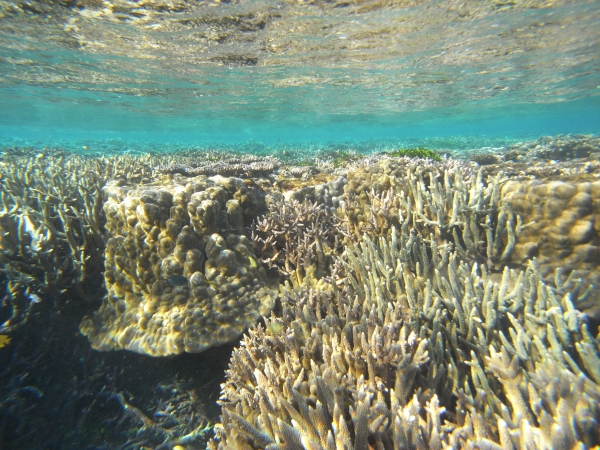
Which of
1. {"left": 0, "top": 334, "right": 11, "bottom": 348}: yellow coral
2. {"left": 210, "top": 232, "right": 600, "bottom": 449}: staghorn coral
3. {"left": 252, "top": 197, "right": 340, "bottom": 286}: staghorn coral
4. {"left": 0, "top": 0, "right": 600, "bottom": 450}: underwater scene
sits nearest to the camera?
{"left": 210, "top": 232, "right": 600, "bottom": 449}: staghorn coral

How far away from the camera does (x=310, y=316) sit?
2.87 m

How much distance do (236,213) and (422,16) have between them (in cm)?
1404

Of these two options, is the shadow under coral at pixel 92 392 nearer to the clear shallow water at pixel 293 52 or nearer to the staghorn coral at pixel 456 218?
the staghorn coral at pixel 456 218

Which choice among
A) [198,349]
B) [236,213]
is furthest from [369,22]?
[198,349]

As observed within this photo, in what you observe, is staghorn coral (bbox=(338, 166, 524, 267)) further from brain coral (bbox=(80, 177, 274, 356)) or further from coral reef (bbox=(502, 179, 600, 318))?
brain coral (bbox=(80, 177, 274, 356))

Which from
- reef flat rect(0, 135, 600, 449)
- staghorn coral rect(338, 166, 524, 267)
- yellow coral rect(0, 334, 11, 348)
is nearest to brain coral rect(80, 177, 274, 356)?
reef flat rect(0, 135, 600, 449)

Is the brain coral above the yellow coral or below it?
above

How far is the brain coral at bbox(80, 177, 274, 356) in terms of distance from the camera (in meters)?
3.44

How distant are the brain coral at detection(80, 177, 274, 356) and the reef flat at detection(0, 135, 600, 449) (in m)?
0.02

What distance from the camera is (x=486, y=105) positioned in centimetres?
3738

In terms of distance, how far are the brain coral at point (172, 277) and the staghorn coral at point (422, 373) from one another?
0.74 metres

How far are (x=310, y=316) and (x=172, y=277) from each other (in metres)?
1.95

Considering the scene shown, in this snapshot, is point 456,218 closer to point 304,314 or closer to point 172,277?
point 304,314

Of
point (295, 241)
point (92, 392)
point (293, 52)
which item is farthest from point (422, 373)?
point (293, 52)
